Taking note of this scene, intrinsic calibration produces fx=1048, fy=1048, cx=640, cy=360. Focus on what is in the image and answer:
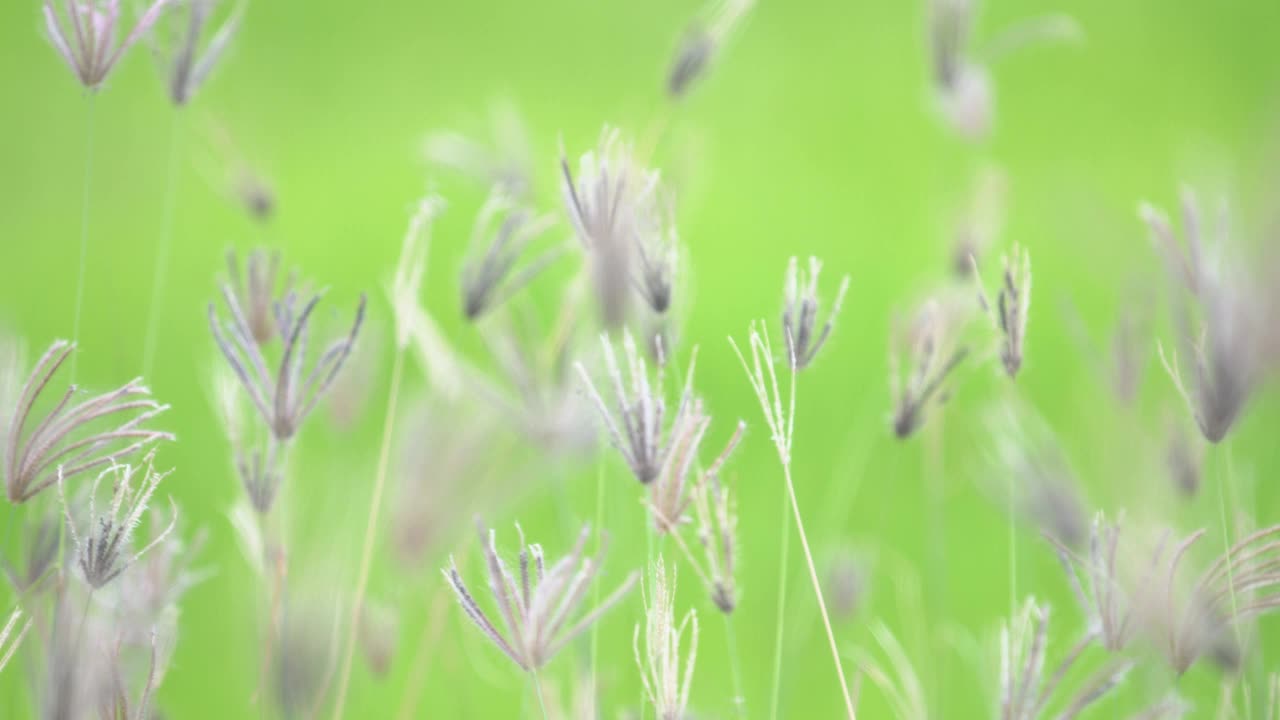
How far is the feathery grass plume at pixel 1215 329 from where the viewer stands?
0.27 metres

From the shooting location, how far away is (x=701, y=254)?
0.83m

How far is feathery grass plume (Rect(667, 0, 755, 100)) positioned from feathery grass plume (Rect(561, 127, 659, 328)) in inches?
4.2

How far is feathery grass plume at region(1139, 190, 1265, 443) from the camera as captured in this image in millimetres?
266

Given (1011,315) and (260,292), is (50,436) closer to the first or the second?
(260,292)

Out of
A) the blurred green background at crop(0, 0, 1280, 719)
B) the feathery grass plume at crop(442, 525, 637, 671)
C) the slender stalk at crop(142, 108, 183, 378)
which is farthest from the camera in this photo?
the blurred green background at crop(0, 0, 1280, 719)

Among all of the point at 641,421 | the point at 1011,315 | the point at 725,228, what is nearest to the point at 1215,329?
the point at 1011,315

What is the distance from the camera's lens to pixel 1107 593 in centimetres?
30

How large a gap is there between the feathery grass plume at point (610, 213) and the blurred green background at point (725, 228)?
0.39ft

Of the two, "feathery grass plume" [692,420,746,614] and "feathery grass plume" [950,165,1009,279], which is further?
"feathery grass plume" [950,165,1009,279]

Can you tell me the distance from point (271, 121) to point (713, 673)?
0.53 m

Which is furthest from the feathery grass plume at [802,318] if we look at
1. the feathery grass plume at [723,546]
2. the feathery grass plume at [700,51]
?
the feathery grass plume at [700,51]

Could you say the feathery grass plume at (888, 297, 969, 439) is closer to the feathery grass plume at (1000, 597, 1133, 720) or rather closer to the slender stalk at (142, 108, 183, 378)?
the feathery grass plume at (1000, 597, 1133, 720)

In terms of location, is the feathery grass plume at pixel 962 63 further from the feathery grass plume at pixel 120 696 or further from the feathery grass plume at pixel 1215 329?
the feathery grass plume at pixel 120 696

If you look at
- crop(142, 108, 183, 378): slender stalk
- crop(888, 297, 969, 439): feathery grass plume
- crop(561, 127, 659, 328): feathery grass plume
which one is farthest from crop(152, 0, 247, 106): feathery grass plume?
crop(888, 297, 969, 439): feathery grass plume
